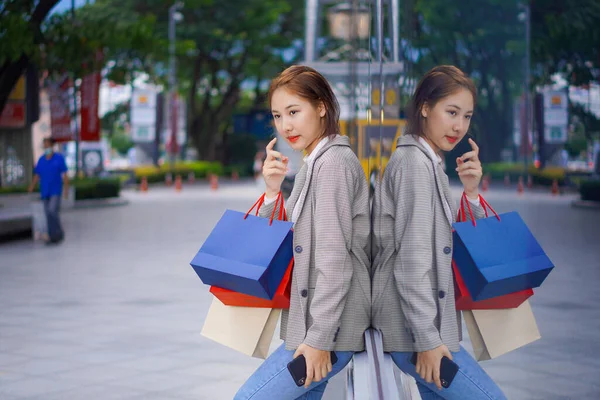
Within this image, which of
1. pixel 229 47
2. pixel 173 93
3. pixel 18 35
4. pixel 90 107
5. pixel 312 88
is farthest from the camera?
pixel 173 93

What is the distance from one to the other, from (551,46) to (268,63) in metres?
45.6

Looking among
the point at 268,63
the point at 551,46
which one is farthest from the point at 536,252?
the point at 268,63

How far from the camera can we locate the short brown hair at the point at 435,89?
10.2 feet

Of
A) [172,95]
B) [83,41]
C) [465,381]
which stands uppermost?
[172,95]

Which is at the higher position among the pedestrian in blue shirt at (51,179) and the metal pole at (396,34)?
the metal pole at (396,34)

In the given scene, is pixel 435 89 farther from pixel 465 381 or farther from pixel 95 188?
pixel 95 188

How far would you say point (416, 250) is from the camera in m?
2.87

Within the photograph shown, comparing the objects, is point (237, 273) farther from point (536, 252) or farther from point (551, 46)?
point (551, 46)

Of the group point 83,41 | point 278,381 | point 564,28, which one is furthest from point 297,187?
point 83,41

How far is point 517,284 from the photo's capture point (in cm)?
303

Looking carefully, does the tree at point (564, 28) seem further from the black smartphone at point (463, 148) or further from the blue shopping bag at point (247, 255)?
the blue shopping bag at point (247, 255)

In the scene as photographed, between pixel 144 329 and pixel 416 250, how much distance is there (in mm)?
5531

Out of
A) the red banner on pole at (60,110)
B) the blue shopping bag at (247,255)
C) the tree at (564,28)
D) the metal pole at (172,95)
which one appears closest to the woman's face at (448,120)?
the blue shopping bag at (247,255)

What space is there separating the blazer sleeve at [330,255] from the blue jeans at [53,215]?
1331 centimetres
